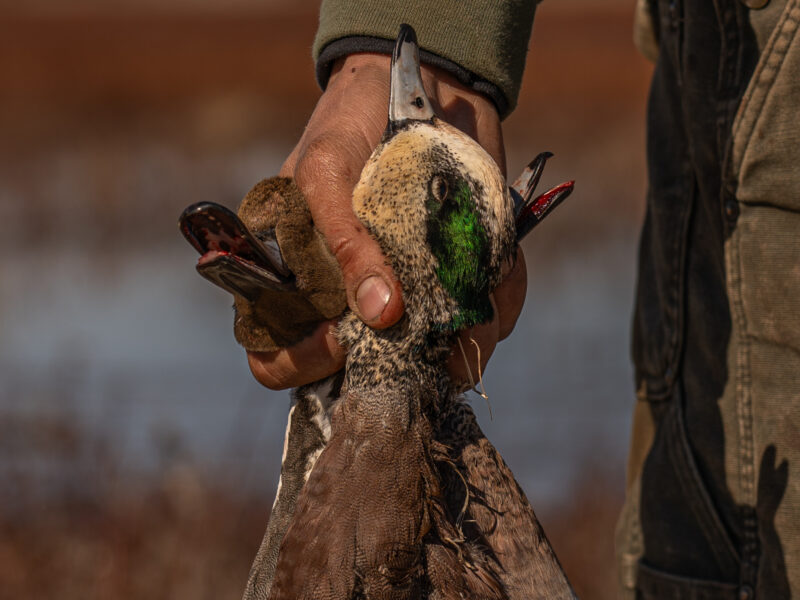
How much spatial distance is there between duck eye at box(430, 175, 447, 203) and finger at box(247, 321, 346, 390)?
0.37 metres

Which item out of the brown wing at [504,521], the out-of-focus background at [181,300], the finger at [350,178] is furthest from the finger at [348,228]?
the out-of-focus background at [181,300]

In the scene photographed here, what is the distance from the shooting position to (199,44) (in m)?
17.2

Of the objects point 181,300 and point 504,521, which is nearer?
point 504,521

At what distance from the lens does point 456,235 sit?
2.00 meters

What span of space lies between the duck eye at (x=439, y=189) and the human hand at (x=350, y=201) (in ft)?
0.56

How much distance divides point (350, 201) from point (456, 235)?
0.26m

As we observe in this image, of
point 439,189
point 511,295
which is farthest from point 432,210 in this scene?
point 511,295

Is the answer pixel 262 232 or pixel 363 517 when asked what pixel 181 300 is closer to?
pixel 262 232

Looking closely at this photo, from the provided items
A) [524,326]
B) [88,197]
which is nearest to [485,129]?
[524,326]

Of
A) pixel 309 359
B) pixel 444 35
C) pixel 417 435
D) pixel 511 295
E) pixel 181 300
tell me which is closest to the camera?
pixel 417 435

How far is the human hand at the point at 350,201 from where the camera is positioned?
206 centimetres

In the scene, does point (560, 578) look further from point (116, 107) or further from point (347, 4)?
point (116, 107)

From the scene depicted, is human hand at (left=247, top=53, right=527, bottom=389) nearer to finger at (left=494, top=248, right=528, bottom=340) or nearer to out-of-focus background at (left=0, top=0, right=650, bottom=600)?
finger at (left=494, top=248, right=528, bottom=340)

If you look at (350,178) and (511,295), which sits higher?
(350,178)
